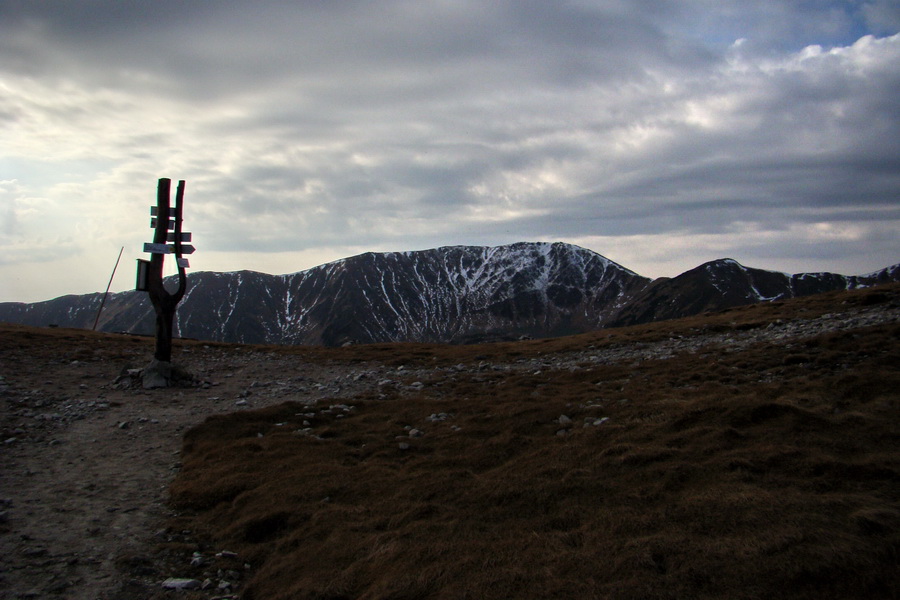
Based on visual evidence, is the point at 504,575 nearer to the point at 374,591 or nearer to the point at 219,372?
the point at 374,591

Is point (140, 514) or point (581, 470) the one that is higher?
point (581, 470)

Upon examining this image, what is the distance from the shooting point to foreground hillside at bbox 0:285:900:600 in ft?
22.3

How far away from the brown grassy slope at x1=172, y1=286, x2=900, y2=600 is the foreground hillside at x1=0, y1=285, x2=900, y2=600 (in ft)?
0.14

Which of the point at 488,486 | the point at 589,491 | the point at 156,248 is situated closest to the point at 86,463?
the point at 488,486

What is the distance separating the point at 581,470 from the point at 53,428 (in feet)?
50.4

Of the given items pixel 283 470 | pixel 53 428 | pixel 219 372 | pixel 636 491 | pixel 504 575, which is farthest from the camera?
pixel 219 372

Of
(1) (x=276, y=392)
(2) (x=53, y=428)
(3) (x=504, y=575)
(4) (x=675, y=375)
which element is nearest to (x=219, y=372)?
(1) (x=276, y=392)

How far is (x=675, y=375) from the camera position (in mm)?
17969

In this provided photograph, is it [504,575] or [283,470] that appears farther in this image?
[283,470]

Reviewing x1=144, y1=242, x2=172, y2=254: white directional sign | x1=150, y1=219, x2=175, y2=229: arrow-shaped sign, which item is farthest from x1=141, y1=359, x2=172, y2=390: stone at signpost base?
x1=150, y1=219, x2=175, y2=229: arrow-shaped sign

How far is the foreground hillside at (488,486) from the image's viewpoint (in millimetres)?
6797

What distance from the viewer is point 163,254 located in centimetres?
2412

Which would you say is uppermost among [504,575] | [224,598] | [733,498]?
[733,498]

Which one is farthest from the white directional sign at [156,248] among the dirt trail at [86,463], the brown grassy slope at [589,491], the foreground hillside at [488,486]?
the brown grassy slope at [589,491]
